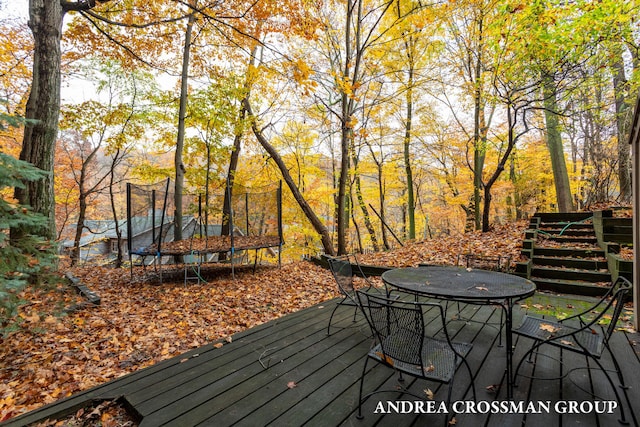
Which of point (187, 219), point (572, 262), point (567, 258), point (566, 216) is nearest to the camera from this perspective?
point (572, 262)

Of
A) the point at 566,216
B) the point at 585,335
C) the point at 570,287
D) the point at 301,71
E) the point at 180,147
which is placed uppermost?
the point at 301,71

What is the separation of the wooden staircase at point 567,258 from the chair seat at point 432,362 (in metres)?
3.83

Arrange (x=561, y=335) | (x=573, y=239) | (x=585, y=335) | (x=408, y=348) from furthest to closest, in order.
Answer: (x=573, y=239) → (x=585, y=335) → (x=561, y=335) → (x=408, y=348)

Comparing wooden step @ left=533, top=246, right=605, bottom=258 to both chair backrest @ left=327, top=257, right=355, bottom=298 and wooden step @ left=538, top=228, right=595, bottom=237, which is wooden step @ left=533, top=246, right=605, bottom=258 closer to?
wooden step @ left=538, top=228, right=595, bottom=237

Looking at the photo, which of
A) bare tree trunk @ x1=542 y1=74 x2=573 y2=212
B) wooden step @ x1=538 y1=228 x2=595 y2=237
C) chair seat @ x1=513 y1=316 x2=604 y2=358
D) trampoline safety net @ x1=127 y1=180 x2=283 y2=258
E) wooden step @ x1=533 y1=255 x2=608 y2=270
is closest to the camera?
chair seat @ x1=513 y1=316 x2=604 y2=358

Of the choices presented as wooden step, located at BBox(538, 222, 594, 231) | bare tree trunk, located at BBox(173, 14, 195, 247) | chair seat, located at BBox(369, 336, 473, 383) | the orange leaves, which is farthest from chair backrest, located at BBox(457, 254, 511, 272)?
bare tree trunk, located at BBox(173, 14, 195, 247)

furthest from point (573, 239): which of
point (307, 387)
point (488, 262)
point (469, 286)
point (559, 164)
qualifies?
point (307, 387)

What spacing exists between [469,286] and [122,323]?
3960 mm

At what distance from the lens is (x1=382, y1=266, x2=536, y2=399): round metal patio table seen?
199 centimetres

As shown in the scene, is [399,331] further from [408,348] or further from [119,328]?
[119,328]

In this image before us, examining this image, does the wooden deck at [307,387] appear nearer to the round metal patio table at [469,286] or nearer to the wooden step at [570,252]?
the round metal patio table at [469,286]

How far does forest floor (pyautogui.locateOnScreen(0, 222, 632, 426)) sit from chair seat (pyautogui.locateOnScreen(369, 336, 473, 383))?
1.77 meters

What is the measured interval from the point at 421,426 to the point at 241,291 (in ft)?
12.6

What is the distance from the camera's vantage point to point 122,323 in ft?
10.9
